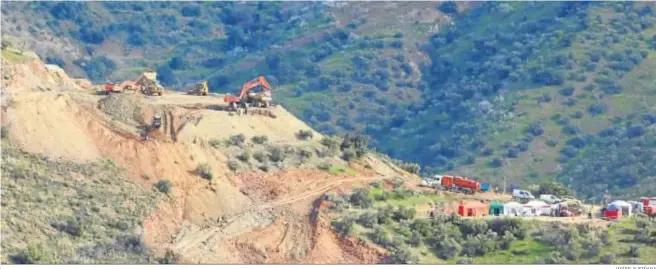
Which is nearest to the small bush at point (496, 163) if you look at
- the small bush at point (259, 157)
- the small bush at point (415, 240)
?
the small bush at point (259, 157)

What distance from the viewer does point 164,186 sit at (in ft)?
335

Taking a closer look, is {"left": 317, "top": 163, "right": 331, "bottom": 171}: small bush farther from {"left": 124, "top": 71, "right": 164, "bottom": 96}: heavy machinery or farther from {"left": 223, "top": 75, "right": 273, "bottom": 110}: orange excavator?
{"left": 124, "top": 71, "right": 164, "bottom": 96}: heavy machinery

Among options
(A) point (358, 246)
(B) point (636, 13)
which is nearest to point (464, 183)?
(A) point (358, 246)

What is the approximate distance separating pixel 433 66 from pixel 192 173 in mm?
68290

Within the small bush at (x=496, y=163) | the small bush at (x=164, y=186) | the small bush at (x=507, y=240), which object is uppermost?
the small bush at (x=496, y=163)

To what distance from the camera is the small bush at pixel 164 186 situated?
101938 mm

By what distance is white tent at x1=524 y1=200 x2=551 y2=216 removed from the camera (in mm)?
107062

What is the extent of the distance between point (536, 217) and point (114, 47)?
3232 inches

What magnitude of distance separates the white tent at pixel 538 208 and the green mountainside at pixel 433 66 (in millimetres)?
30369

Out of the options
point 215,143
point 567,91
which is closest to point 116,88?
point 215,143

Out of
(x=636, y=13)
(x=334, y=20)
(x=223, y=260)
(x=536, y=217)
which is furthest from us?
(x=334, y=20)

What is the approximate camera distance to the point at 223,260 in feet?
320

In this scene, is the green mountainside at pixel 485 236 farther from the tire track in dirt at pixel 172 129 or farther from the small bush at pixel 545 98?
the small bush at pixel 545 98

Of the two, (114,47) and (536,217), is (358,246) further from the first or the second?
A: (114,47)
